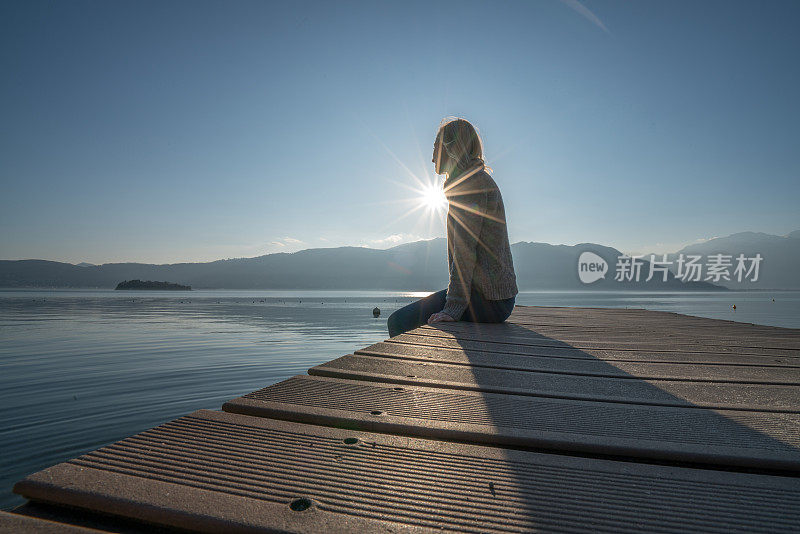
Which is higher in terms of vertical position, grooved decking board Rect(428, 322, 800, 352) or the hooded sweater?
the hooded sweater

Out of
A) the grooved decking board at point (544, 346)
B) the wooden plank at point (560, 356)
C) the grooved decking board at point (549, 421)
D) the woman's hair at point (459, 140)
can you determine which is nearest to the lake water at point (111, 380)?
the wooden plank at point (560, 356)

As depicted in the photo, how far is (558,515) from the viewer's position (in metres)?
0.77

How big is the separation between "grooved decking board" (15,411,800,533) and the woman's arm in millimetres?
3008

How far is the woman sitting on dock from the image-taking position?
4016 mm

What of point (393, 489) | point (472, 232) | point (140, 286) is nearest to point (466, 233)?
point (472, 232)

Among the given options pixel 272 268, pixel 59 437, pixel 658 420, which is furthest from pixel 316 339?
pixel 272 268

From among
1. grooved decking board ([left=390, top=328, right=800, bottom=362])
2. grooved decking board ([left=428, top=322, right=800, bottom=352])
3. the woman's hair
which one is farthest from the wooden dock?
the woman's hair

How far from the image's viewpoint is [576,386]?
1815mm

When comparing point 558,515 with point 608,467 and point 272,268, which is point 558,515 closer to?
point 608,467

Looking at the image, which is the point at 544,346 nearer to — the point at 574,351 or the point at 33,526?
the point at 574,351

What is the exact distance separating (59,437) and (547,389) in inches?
223

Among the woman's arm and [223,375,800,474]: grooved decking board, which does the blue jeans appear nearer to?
the woman's arm

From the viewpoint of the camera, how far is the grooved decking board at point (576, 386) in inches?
62.3

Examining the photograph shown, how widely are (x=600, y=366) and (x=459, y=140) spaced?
2.75 metres
